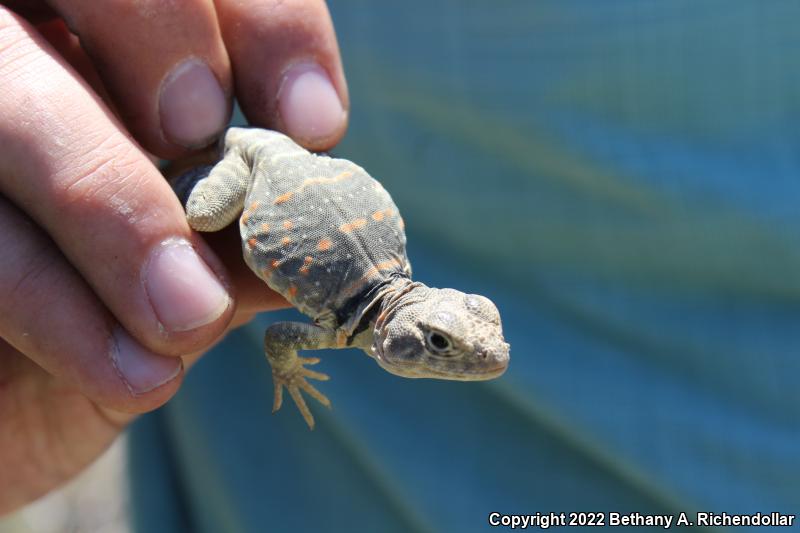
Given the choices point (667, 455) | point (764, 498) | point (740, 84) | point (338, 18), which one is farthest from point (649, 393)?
point (338, 18)

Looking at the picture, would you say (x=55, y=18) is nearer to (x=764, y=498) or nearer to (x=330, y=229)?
A: (x=330, y=229)

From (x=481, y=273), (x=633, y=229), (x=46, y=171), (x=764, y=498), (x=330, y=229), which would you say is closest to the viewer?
(x=46, y=171)

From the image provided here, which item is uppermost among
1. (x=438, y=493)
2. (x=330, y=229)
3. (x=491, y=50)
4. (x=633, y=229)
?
(x=491, y=50)

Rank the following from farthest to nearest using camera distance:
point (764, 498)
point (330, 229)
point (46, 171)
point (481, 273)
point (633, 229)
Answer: point (481, 273) < point (633, 229) < point (764, 498) < point (330, 229) < point (46, 171)

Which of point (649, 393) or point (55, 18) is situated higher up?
point (55, 18)

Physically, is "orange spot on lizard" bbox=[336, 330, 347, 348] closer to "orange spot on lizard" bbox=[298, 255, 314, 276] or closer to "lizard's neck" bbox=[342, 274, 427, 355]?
"lizard's neck" bbox=[342, 274, 427, 355]

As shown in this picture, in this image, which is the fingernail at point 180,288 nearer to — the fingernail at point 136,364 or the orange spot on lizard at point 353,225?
the fingernail at point 136,364

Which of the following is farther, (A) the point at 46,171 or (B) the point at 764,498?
(B) the point at 764,498

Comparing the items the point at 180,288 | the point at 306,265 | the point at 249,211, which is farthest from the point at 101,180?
the point at 306,265
